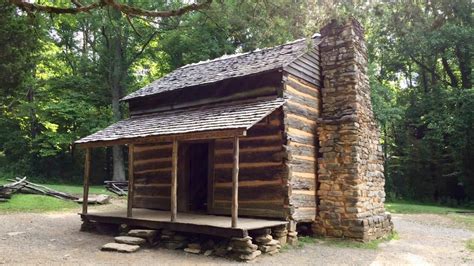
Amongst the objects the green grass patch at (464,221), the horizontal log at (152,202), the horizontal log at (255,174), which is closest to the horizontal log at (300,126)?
the horizontal log at (255,174)

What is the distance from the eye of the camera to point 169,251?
8930mm

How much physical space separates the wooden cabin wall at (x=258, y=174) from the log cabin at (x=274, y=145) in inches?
1.1

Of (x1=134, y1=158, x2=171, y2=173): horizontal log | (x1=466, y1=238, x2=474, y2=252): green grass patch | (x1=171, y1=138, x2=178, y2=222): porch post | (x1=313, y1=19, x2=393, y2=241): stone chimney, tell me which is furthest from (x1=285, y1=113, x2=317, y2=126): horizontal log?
(x1=466, y1=238, x2=474, y2=252): green grass patch

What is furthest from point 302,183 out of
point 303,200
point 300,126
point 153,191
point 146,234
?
point 153,191

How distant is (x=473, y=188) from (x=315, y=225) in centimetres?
1662

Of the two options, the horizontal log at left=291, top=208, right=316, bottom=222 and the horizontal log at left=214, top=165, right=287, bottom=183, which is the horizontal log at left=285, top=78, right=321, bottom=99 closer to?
the horizontal log at left=214, top=165, right=287, bottom=183

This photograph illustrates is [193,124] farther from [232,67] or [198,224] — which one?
[232,67]

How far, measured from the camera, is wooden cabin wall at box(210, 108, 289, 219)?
32.9ft

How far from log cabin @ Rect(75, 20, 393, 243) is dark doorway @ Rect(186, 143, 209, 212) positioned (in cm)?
3

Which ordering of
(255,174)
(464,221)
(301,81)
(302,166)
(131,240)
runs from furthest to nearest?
1. (464,221)
2. (301,81)
3. (302,166)
4. (255,174)
5. (131,240)

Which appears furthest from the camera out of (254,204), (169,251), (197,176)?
(197,176)

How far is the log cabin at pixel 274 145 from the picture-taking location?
995 cm

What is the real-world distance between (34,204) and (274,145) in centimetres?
1111

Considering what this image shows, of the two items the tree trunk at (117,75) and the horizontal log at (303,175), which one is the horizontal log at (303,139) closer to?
the horizontal log at (303,175)
